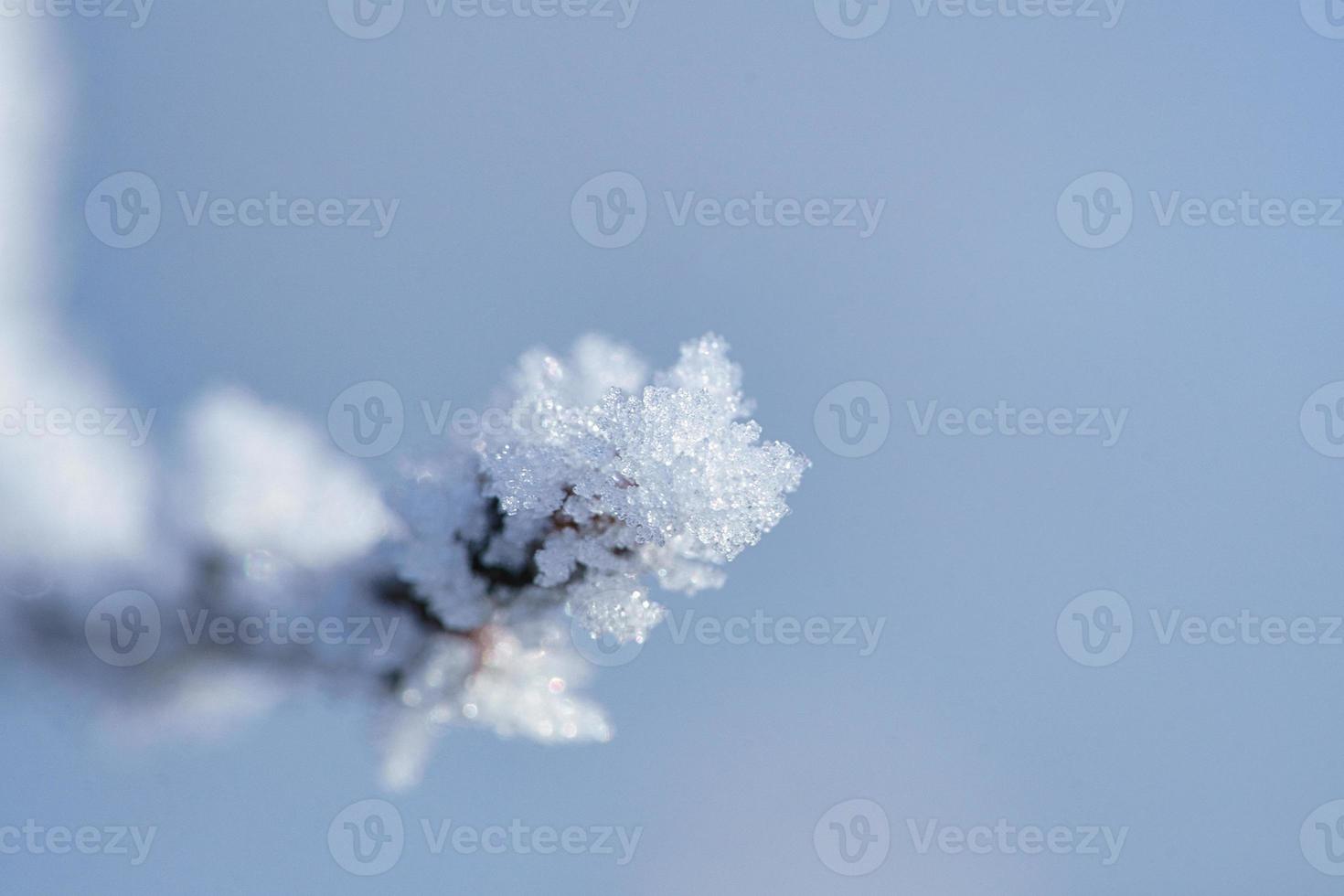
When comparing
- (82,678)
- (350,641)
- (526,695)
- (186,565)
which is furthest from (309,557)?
(82,678)

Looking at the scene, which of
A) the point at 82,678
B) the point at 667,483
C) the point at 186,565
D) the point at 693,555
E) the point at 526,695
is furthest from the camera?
the point at 82,678

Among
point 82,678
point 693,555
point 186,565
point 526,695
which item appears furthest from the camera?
point 82,678

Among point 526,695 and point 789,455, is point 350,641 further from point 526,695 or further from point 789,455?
point 789,455

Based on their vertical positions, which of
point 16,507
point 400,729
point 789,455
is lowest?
point 400,729

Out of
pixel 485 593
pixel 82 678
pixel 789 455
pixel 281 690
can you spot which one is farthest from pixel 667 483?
pixel 82 678

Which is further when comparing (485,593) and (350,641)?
(350,641)

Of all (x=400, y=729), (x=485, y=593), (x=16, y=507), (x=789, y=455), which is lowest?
(x=400, y=729)

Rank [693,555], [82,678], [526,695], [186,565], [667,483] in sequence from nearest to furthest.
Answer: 1. [667,483]
2. [693,555]
3. [526,695]
4. [186,565]
5. [82,678]

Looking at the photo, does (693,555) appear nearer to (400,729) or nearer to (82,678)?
(400,729)

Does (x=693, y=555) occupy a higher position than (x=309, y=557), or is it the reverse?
(x=309, y=557)
